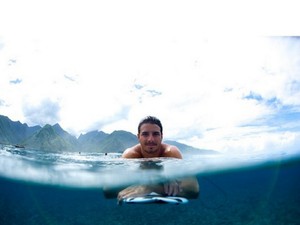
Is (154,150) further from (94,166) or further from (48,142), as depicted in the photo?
(48,142)

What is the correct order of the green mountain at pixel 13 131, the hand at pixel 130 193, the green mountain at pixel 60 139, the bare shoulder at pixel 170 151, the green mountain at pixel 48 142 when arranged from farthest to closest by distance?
1. the green mountain at pixel 48 142
2. the green mountain at pixel 60 139
3. the green mountain at pixel 13 131
4. the hand at pixel 130 193
5. the bare shoulder at pixel 170 151

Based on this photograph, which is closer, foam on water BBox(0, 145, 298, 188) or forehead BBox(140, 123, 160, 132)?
forehead BBox(140, 123, 160, 132)

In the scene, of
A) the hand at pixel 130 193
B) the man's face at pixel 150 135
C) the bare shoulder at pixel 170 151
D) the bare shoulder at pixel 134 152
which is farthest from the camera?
the hand at pixel 130 193

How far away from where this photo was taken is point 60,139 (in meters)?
8.21

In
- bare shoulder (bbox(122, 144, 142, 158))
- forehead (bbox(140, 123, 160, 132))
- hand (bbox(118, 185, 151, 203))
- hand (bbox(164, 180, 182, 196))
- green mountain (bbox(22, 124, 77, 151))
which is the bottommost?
hand (bbox(118, 185, 151, 203))

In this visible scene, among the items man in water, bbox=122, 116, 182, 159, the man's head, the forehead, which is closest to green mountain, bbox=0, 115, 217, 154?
man in water, bbox=122, 116, 182, 159

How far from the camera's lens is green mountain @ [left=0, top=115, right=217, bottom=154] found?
7052mm

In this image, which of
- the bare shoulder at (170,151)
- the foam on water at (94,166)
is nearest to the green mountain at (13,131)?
the foam on water at (94,166)

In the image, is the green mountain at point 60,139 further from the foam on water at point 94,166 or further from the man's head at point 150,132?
the man's head at point 150,132

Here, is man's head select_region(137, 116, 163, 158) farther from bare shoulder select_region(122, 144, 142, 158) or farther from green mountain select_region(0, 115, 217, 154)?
green mountain select_region(0, 115, 217, 154)

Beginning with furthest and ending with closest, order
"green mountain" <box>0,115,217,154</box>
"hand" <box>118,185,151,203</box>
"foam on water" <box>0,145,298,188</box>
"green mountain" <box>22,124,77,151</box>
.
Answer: "foam on water" <box>0,145,298,188</box>, "green mountain" <box>22,124,77,151</box>, "green mountain" <box>0,115,217,154</box>, "hand" <box>118,185,151,203</box>

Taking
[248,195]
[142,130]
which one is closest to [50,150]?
[142,130]

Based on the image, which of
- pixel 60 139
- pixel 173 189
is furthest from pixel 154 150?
pixel 60 139

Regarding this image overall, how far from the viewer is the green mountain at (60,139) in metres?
7.05
